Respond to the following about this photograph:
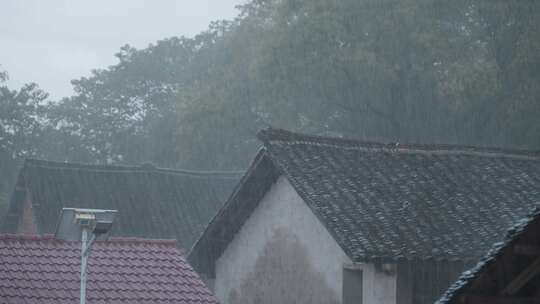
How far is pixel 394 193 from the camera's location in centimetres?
1762

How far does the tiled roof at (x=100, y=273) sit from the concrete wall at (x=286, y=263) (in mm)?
3502

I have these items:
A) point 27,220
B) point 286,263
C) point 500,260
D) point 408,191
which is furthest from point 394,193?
point 27,220

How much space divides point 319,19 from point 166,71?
21.9 metres

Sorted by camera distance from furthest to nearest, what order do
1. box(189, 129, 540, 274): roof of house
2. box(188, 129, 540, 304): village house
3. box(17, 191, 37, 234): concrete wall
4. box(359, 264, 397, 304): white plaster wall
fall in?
box(17, 191, 37, 234): concrete wall, box(189, 129, 540, 274): roof of house, box(188, 129, 540, 304): village house, box(359, 264, 397, 304): white plaster wall

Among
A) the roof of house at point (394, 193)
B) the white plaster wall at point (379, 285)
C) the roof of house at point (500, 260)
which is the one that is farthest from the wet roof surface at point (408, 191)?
the roof of house at point (500, 260)

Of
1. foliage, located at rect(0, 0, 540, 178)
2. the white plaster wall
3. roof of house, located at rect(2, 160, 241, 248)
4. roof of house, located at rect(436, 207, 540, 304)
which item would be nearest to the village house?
the white plaster wall

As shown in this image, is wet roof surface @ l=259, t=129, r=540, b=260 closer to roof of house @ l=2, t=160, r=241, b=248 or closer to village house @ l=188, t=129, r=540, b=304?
village house @ l=188, t=129, r=540, b=304

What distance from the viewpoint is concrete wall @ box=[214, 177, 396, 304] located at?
16.6 m

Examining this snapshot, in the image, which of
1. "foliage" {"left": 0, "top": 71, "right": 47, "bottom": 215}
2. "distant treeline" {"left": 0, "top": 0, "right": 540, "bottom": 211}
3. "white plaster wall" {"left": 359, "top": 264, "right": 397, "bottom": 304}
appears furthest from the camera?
"foliage" {"left": 0, "top": 71, "right": 47, "bottom": 215}

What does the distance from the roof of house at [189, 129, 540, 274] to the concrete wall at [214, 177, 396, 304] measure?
0.37 metres

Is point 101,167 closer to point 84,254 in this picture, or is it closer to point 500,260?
point 84,254

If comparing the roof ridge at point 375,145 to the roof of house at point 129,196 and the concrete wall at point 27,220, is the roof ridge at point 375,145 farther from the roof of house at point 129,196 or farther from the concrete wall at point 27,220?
the concrete wall at point 27,220

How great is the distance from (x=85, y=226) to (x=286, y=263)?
6873 millimetres

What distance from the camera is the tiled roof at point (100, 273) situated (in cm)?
1249
